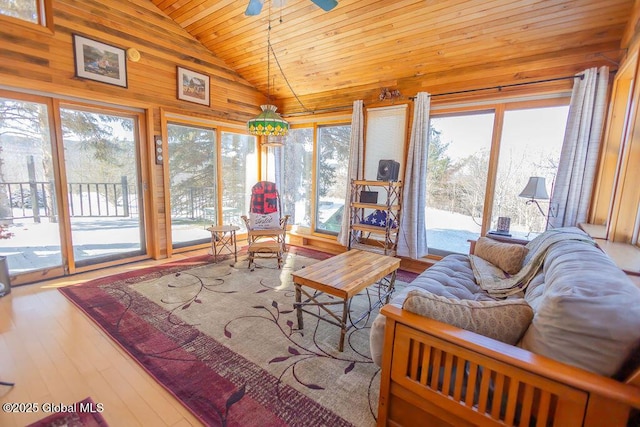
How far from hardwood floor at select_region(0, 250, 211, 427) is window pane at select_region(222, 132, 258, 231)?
2.74 metres

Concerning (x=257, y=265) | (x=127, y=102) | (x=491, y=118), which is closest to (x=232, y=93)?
(x=127, y=102)

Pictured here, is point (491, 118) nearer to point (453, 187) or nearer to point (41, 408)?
point (453, 187)

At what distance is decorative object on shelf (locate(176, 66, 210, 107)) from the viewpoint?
4117 millimetres

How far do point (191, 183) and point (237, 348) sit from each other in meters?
3.15

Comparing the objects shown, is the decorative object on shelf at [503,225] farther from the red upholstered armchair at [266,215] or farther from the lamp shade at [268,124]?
the red upholstered armchair at [266,215]

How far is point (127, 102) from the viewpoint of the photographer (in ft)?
11.9

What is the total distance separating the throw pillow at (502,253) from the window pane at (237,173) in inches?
151

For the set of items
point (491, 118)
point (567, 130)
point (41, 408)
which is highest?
point (491, 118)

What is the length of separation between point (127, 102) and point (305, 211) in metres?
3.07

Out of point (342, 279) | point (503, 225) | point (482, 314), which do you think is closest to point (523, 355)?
point (482, 314)

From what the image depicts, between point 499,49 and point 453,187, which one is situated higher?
point 499,49

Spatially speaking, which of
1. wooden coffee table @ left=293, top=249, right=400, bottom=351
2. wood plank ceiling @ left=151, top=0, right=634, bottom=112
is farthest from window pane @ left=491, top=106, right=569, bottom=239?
wooden coffee table @ left=293, top=249, right=400, bottom=351

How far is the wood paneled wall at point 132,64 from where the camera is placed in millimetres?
2895

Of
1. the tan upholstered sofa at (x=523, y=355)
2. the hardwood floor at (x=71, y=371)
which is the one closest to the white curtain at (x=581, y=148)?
the tan upholstered sofa at (x=523, y=355)
